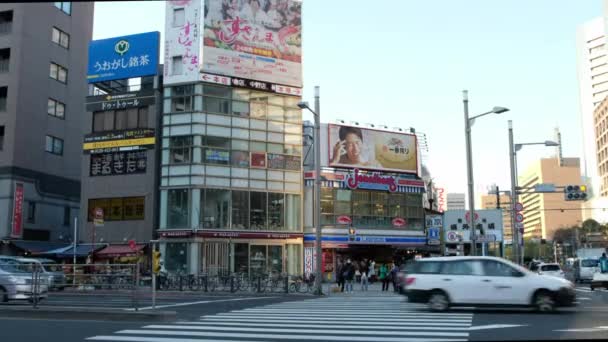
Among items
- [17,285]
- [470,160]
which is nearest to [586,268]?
[470,160]

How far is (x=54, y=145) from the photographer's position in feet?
164

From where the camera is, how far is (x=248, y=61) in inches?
1672

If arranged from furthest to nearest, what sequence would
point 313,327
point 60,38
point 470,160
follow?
point 60,38
point 470,160
point 313,327

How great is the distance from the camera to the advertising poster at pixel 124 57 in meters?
42.4

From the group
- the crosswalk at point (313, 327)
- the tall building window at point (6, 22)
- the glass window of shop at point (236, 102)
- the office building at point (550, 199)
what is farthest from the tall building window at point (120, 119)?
the office building at point (550, 199)

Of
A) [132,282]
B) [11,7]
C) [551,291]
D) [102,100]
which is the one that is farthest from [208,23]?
[551,291]

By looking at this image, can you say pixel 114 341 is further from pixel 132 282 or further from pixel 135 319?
pixel 132 282

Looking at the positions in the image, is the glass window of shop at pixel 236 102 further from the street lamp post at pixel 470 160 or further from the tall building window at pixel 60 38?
the street lamp post at pixel 470 160

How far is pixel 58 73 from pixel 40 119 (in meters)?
5.00

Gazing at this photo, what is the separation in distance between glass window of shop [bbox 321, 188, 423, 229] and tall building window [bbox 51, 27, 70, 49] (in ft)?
85.8

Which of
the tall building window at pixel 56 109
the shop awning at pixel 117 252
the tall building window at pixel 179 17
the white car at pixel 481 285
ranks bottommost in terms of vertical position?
the white car at pixel 481 285

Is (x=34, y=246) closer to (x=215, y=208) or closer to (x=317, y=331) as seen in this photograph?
(x=215, y=208)

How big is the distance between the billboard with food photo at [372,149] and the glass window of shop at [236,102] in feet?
12.7

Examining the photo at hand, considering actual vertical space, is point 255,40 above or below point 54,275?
above
